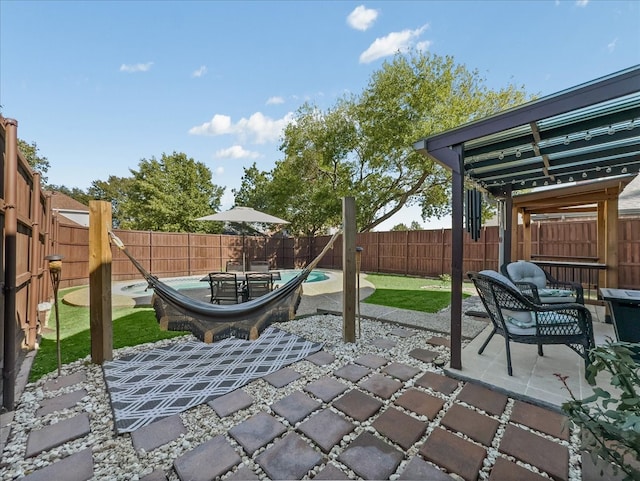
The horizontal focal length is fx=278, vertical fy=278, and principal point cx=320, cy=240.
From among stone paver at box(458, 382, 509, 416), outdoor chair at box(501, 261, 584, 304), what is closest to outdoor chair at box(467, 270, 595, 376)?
stone paver at box(458, 382, 509, 416)

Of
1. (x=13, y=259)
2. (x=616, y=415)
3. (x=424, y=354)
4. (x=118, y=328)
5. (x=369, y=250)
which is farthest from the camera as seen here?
(x=369, y=250)

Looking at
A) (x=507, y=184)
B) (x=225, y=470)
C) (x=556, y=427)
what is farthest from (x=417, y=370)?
(x=507, y=184)

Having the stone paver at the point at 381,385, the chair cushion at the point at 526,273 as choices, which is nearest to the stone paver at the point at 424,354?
the stone paver at the point at 381,385

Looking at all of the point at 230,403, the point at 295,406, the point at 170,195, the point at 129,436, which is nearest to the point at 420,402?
the point at 295,406

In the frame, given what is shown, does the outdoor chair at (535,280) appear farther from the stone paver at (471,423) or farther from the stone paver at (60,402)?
the stone paver at (60,402)

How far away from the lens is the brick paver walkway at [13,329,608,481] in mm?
1498

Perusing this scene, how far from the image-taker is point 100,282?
278 cm

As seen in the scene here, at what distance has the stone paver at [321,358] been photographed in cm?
291

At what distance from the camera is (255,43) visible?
23.9 ft

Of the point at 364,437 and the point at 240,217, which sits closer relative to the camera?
the point at 364,437

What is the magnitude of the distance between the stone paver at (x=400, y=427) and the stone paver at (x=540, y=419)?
2.30 ft

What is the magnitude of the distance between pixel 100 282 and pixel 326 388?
7.98 ft

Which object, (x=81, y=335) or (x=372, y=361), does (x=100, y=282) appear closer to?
(x=81, y=335)

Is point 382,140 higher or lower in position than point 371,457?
higher
